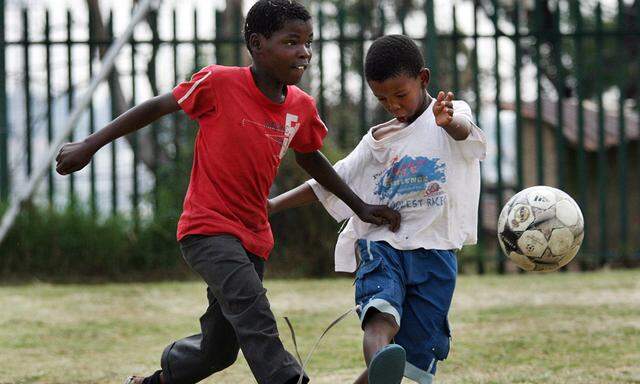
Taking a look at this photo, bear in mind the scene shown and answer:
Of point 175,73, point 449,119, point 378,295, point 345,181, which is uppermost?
point 175,73

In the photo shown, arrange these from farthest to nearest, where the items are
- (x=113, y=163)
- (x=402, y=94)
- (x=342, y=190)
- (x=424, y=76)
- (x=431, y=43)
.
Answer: (x=431, y=43)
(x=113, y=163)
(x=342, y=190)
(x=424, y=76)
(x=402, y=94)

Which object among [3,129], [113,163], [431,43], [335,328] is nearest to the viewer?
[335,328]

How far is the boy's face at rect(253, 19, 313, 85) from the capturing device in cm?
391

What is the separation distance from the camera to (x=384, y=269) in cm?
399

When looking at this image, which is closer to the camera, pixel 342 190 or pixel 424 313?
pixel 424 313

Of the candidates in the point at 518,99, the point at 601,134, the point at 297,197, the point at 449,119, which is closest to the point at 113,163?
the point at 518,99

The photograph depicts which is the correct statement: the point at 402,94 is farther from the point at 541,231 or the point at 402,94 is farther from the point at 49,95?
the point at 49,95

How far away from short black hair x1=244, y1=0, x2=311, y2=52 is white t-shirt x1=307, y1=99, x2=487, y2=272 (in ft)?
1.92

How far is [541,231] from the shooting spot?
4.13 m

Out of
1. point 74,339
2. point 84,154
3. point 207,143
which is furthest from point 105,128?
point 74,339

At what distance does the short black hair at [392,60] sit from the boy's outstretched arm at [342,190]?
422 mm

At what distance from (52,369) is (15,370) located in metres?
0.18

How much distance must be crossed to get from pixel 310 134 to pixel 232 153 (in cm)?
41

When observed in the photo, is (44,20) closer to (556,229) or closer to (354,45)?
(354,45)
